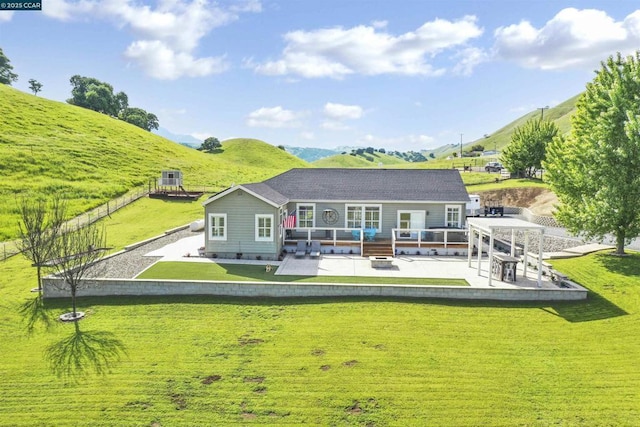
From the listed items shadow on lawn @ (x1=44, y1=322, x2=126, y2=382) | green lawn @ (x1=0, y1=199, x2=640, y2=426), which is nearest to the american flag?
green lawn @ (x1=0, y1=199, x2=640, y2=426)

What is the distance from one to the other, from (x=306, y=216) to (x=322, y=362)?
555 inches

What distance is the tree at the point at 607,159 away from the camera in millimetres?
17688

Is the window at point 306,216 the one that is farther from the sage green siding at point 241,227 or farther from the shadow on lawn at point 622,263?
the shadow on lawn at point 622,263

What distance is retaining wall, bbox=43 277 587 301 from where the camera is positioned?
1520 centimetres

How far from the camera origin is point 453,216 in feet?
77.6

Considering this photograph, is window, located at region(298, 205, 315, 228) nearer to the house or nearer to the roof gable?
the house

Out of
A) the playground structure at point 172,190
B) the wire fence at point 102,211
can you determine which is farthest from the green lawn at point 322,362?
the playground structure at point 172,190

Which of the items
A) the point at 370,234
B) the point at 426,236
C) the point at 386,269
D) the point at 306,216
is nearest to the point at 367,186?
the point at 370,234

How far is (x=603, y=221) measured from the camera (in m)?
18.5

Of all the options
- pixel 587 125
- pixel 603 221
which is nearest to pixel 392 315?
pixel 603 221

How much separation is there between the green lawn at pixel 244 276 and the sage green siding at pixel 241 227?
195 centimetres

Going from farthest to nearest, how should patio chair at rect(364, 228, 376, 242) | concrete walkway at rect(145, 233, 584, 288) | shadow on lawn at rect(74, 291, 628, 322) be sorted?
patio chair at rect(364, 228, 376, 242) < concrete walkway at rect(145, 233, 584, 288) < shadow on lawn at rect(74, 291, 628, 322)

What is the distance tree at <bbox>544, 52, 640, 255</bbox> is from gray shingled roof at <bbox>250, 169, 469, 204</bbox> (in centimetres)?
585

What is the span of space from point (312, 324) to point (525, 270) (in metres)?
10.5
